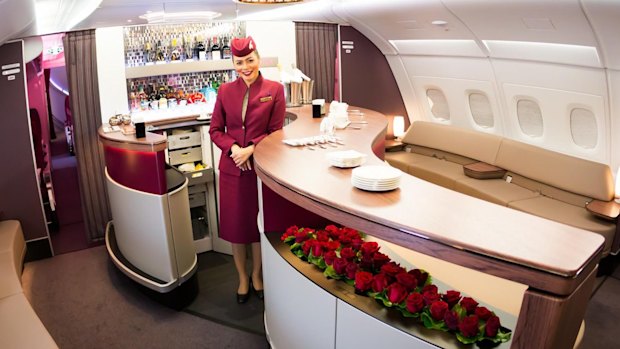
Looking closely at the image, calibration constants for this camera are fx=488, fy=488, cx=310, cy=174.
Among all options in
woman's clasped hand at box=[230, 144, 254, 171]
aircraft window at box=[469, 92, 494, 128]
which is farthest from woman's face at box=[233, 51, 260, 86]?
aircraft window at box=[469, 92, 494, 128]

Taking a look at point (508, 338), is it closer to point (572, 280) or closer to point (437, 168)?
point (572, 280)

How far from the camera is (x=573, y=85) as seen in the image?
218 inches

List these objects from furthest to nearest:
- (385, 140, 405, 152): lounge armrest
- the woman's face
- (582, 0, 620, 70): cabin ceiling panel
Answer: (385, 140, 405, 152): lounge armrest, the woman's face, (582, 0, 620, 70): cabin ceiling panel

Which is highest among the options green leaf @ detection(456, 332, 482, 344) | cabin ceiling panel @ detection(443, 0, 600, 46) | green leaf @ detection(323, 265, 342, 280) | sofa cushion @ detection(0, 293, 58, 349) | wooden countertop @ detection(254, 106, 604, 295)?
cabin ceiling panel @ detection(443, 0, 600, 46)

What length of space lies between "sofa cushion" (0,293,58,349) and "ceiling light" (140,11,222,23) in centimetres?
287

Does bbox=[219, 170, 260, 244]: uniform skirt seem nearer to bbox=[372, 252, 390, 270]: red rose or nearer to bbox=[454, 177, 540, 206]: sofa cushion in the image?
bbox=[372, 252, 390, 270]: red rose

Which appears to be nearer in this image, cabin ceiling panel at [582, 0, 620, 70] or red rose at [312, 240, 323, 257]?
red rose at [312, 240, 323, 257]

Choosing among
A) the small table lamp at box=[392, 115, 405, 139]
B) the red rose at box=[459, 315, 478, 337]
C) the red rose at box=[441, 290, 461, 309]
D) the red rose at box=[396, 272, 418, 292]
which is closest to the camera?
the red rose at box=[459, 315, 478, 337]

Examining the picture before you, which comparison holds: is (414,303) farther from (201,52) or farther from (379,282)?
(201,52)

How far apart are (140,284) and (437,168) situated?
451 cm

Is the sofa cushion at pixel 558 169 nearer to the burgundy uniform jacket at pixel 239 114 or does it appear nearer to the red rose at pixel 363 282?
the burgundy uniform jacket at pixel 239 114

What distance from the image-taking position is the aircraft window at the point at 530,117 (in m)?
6.64

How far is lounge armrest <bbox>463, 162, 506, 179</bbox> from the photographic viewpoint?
660cm

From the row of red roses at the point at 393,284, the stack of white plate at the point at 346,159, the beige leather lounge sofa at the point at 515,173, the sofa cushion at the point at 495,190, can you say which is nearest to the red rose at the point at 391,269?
the row of red roses at the point at 393,284
